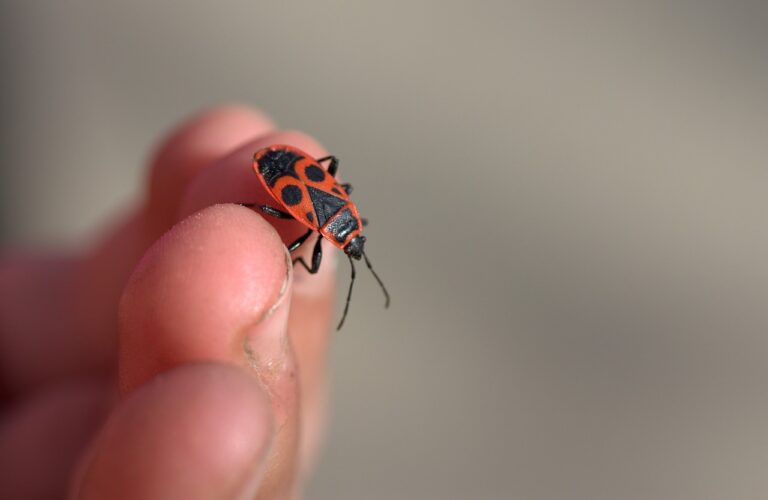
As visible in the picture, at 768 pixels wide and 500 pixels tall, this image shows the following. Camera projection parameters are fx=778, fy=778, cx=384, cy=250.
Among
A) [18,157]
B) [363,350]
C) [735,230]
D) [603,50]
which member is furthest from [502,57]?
[18,157]

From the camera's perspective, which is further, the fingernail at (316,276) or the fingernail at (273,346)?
the fingernail at (316,276)

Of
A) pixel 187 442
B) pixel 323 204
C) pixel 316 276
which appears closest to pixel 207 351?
pixel 187 442

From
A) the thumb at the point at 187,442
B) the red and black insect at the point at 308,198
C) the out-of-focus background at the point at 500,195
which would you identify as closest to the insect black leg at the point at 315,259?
the red and black insect at the point at 308,198

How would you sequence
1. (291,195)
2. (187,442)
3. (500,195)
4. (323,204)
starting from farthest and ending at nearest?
(500,195) → (323,204) → (291,195) → (187,442)

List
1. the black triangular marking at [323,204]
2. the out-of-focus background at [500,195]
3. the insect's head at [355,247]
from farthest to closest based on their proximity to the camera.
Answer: the out-of-focus background at [500,195]
the insect's head at [355,247]
the black triangular marking at [323,204]

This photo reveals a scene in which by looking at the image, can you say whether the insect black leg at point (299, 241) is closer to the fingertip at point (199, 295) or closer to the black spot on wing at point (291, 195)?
the black spot on wing at point (291, 195)

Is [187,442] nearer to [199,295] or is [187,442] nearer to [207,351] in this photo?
→ [207,351]

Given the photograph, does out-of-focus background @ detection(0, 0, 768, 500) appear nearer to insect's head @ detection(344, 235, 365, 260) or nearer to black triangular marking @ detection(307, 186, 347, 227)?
insect's head @ detection(344, 235, 365, 260)

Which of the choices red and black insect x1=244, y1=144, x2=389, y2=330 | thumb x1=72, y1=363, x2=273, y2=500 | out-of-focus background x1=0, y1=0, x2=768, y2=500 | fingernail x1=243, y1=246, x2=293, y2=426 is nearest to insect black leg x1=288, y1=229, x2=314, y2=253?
red and black insect x1=244, y1=144, x2=389, y2=330
